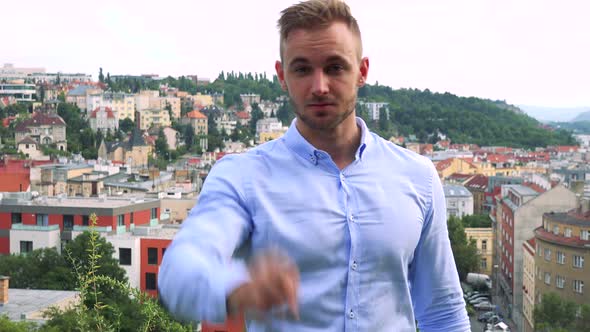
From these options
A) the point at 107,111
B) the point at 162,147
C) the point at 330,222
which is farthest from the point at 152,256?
the point at 107,111

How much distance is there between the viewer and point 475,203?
192ft

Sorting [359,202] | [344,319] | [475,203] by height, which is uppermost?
[359,202]

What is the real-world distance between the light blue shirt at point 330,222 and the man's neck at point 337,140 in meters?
0.02

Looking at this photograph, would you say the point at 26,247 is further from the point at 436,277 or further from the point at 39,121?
the point at 39,121

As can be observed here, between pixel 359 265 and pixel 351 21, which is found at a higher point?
pixel 351 21

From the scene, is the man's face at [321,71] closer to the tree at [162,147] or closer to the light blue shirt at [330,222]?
the light blue shirt at [330,222]

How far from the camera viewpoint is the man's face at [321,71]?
1.59 meters

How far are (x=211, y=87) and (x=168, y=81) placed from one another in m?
6.76

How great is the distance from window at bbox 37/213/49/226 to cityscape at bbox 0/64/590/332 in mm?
113

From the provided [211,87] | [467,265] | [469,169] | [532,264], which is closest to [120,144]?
[469,169]

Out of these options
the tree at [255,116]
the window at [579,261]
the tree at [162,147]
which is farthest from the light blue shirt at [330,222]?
the tree at [255,116]

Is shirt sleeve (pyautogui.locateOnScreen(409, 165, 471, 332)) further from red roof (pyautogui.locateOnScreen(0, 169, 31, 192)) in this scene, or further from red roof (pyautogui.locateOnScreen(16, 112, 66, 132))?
red roof (pyautogui.locateOnScreen(16, 112, 66, 132))

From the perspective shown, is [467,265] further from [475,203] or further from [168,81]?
[168,81]

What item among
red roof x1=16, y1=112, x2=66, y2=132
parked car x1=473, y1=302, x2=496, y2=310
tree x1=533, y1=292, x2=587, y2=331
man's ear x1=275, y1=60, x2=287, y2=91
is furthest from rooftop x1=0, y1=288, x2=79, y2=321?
red roof x1=16, y1=112, x2=66, y2=132
